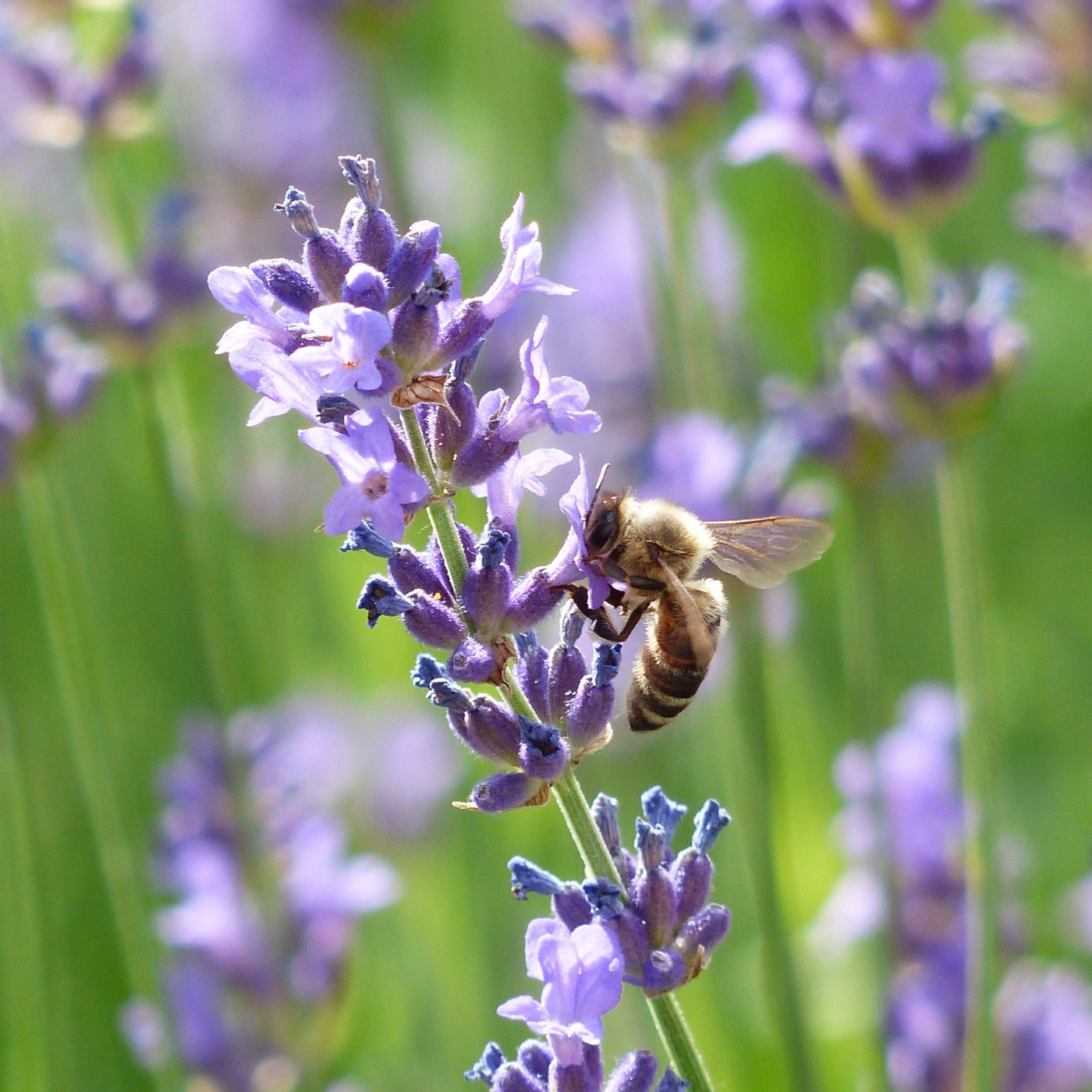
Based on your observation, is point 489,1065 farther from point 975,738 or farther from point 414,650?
point 414,650

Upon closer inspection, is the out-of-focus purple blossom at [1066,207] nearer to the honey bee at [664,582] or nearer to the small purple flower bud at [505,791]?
the honey bee at [664,582]

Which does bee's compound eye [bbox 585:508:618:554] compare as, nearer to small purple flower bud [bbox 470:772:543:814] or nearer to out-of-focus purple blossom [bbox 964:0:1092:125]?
small purple flower bud [bbox 470:772:543:814]

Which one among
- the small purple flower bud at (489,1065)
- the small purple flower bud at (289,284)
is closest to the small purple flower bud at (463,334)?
the small purple flower bud at (289,284)

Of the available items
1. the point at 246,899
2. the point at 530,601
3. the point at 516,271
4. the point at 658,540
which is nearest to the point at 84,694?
the point at 246,899

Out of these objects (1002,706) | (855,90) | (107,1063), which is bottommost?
(107,1063)

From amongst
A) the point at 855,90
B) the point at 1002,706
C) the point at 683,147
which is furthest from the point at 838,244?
the point at 1002,706

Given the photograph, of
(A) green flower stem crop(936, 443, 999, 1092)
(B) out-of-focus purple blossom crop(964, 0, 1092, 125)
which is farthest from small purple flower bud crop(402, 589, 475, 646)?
(B) out-of-focus purple blossom crop(964, 0, 1092, 125)

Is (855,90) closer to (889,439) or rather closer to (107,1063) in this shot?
(889,439)
